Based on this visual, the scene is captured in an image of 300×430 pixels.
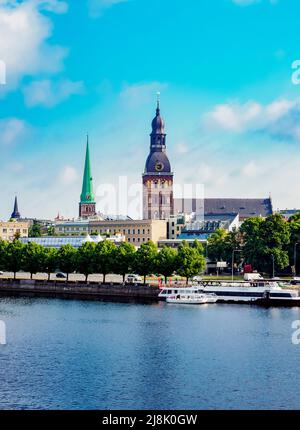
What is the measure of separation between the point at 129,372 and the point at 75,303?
1744 inches

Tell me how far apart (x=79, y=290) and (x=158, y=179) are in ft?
293

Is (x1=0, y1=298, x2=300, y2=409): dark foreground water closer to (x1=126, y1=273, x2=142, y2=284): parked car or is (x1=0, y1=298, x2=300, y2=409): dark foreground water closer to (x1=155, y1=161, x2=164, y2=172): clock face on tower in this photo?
(x1=126, y1=273, x2=142, y2=284): parked car

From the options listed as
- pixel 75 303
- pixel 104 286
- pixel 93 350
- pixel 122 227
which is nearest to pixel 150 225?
pixel 122 227

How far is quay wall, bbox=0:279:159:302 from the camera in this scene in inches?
3954

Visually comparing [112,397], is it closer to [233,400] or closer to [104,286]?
[233,400]

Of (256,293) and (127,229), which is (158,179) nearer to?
(127,229)

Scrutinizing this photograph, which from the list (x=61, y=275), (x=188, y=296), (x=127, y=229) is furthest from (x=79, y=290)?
(x=127, y=229)

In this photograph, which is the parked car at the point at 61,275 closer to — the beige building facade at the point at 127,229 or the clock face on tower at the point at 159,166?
the beige building facade at the point at 127,229

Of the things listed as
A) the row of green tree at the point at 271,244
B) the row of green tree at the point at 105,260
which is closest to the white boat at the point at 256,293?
the row of green tree at the point at 105,260

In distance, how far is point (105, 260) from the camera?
373 ft

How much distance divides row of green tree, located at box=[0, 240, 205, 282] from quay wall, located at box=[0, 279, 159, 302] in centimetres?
524

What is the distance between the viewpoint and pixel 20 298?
334 feet

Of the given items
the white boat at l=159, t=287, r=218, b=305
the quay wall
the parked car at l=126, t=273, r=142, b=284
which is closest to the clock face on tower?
the parked car at l=126, t=273, r=142, b=284
